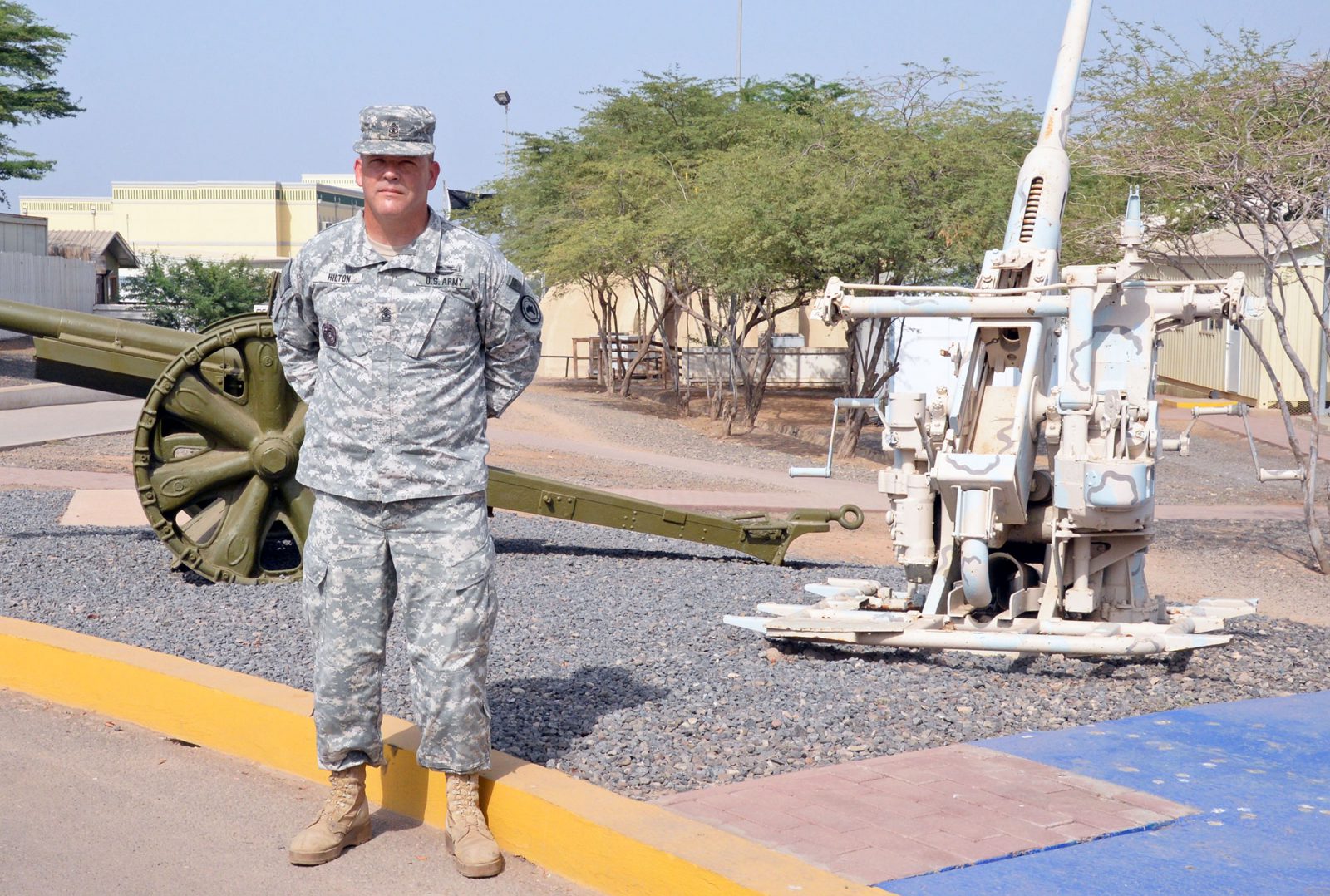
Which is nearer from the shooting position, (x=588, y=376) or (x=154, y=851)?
(x=154, y=851)

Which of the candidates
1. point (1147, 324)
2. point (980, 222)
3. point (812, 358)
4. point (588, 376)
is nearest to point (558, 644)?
point (1147, 324)

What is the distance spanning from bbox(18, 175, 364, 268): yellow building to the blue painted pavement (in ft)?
199

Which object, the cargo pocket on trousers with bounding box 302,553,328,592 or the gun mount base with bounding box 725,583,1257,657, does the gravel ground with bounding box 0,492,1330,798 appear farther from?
the cargo pocket on trousers with bounding box 302,553,328,592

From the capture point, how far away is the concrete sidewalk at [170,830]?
3.92 metres

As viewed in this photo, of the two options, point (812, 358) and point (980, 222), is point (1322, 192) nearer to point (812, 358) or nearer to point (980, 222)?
point (980, 222)

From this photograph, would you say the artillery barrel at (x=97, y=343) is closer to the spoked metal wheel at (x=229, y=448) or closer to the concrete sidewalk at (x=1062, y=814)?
the spoked metal wheel at (x=229, y=448)

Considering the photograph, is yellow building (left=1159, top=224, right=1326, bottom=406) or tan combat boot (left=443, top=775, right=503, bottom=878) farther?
yellow building (left=1159, top=224, right=1326, bottom=406)

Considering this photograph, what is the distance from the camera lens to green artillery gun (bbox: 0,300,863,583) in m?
7.68

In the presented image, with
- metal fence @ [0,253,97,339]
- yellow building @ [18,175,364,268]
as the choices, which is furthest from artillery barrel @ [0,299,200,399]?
yellow building @ [18,175,364,268]

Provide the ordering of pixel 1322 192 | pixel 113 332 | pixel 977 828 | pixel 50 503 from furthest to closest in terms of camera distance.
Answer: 1. pixel 1322 192
2. pixel 50 503
3. pixel 113 332
4. pixel 977 828

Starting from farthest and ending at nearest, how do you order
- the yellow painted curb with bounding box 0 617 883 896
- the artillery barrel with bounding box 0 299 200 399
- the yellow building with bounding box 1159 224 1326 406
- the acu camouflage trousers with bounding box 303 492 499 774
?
1. the yellow building with bounding box 1159 224 1326 406
2. the artillery barrel with bounding box 0 299 200 399
3. the acu camouflage trousers with bounding box 303 492 499 774
4. the yellow painted curb with bounding box 0 617 883 896

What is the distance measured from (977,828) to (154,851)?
226 cm

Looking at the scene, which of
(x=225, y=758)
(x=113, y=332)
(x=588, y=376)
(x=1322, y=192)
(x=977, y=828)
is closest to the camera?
(x=977, y=828)

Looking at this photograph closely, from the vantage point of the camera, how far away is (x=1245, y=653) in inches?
269
